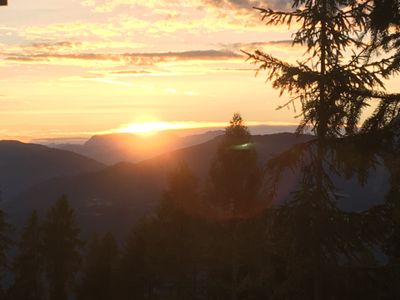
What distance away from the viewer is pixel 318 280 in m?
13.1

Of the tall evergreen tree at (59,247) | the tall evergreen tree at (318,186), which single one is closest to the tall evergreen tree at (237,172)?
the tall evergreen tree at (318,186)

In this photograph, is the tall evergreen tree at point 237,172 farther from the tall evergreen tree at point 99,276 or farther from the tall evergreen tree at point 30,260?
the tall evergreen tree at point 30,260

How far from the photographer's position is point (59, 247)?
1587 inches

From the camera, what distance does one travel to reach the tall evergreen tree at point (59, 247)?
4025 cm

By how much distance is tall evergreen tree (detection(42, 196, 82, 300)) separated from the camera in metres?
40.2

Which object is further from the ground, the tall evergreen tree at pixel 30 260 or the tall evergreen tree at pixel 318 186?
the tall evergreen tree at pixel 318 186

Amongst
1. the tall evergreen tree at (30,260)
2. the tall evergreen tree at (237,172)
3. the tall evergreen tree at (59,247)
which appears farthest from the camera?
the tall evergreen tree at (59,247)

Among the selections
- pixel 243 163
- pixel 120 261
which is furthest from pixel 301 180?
pixel 120 261

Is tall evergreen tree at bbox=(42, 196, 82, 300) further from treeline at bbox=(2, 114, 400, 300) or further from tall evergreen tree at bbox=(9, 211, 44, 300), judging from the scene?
tall evergreen tree at bbox=(9, 211, 44, 300)

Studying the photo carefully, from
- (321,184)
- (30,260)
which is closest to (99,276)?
(30,260)

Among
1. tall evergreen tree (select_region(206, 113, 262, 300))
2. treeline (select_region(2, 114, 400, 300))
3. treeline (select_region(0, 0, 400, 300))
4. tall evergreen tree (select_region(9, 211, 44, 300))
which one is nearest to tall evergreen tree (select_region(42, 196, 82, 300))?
treeline (select_region(2, 114, 400, 300))

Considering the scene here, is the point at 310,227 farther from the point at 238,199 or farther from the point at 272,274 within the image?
the point at 238,199

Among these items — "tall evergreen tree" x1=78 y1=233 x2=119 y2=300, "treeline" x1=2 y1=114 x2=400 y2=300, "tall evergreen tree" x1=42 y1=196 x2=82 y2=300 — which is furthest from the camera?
"tall evergreen tree" x1=78 y1=233 x2=119 y2=300

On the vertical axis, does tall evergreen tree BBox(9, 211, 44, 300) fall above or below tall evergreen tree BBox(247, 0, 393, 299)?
below
